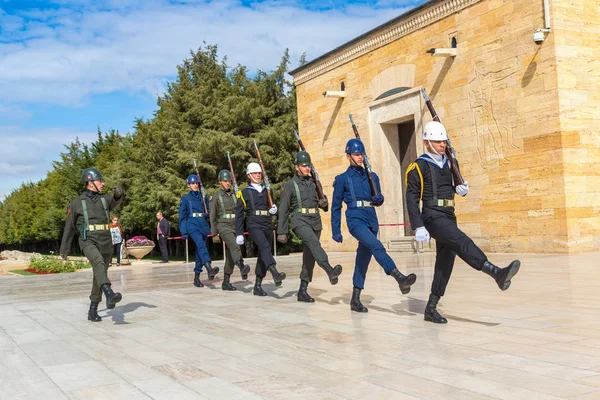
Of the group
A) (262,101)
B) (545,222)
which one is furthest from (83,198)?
(262,101)

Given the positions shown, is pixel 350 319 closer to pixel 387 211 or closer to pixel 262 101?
pixel 387 211

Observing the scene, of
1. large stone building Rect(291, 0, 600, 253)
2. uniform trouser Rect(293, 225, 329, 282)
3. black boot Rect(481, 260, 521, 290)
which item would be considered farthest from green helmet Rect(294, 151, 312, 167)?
large stone building Rect(291, 0, 600, 253)

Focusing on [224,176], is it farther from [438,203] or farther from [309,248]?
[438,203]

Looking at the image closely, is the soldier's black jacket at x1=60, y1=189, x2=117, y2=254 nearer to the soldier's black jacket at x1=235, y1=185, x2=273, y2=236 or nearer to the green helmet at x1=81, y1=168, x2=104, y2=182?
the green helmet at x1=81, y1=168, x2=104, y2=182

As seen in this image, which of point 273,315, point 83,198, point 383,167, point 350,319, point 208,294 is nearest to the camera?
point 350,319

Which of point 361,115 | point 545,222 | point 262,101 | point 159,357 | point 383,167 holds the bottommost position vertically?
point 159,357

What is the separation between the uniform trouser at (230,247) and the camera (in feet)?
36.2

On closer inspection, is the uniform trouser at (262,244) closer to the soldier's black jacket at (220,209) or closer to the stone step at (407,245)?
the soldier's black jacket at (220,209)

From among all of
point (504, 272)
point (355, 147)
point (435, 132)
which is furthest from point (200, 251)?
point (504, 272)

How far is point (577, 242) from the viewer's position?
14523 mm

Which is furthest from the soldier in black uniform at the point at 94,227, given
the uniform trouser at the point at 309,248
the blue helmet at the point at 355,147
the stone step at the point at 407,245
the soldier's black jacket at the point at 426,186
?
the stone step at the point at 407,245

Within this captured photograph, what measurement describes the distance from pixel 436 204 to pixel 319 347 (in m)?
1.91

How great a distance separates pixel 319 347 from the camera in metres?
5.64

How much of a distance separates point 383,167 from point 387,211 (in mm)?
1405
